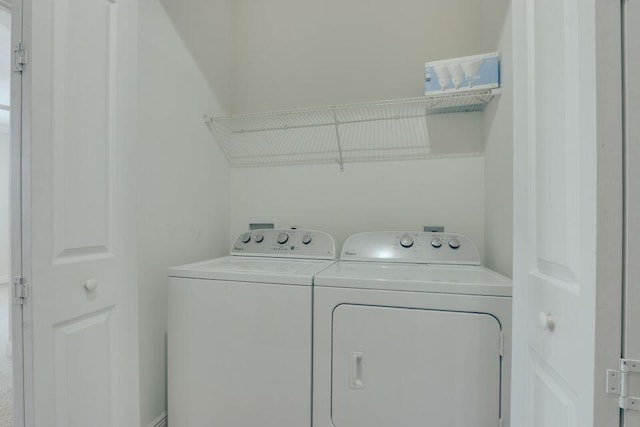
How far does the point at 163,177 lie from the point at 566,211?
175cm

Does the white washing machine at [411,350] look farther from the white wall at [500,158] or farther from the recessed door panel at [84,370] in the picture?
the recessed door panel at [84,370]

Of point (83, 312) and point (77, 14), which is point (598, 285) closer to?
point (83, 312)

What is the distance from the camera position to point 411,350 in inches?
44.9

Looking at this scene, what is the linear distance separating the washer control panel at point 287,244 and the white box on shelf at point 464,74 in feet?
3.59

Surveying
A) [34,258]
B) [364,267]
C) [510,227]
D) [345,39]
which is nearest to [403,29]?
[345,39]

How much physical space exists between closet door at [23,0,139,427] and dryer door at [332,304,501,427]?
3.07ft

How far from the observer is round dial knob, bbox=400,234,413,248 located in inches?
66.1

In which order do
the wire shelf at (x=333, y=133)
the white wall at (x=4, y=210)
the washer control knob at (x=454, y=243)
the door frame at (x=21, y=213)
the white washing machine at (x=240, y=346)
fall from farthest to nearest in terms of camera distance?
1. the white wall at (x=4, y=210)
2. the wire shelf at (x=333, y=133)
3. the washer control knob at (x=454, y=243)
4. the white washing machine at (x=240, y=346)
5. the door frame at (x=21, y=213)

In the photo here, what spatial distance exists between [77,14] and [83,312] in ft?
3.60

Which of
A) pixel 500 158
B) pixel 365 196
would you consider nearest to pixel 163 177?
pixel 365 196

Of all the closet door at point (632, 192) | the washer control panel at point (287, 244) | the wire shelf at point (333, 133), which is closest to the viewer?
the closet door at point (632, 192)

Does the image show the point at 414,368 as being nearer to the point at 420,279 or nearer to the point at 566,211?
the point at 420,279

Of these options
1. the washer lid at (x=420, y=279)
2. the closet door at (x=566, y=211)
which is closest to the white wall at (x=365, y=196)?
the washer lid at (x=420, y=279)

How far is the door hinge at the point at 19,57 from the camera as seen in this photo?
92 centimetres
